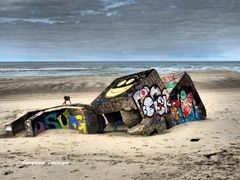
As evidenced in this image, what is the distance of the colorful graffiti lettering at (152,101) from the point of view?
306 inches

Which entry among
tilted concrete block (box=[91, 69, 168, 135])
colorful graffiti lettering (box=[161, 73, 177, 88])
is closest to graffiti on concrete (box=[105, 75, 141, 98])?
tilted concrete block (box=[91, 69, 168, 135])

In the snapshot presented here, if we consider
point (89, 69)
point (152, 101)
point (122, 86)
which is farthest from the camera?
point (89, 69)

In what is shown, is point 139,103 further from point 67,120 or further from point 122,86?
point 67,120

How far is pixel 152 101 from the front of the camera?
798cm

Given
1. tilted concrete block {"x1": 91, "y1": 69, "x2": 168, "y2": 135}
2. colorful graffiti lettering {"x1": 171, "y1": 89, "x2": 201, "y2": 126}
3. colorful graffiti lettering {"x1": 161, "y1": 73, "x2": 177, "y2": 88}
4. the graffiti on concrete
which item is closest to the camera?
tilted concrete block {"x1": 91, "y1": 69, "x2": 168, "y2": 135}

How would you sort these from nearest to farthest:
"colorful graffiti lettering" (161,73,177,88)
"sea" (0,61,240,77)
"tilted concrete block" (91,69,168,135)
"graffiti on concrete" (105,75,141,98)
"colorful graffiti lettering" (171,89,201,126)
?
"tilted concrete block" (91,69,168,135)
"graffiti on concrete" (105,75,141,98)
"colorful graffiti lettering" (171,89,201,126)
"colorful graffiti lettering" (161,73,177,88)
"sea" (0,61,240,77)

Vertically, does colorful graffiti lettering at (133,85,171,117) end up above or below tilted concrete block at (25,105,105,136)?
above

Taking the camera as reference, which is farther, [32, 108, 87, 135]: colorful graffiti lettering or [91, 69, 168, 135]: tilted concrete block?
[32, 108, 87, 135]: colorful graffiti lettering

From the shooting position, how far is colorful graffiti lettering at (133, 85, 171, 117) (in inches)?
306

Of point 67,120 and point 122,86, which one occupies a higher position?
point 122,86

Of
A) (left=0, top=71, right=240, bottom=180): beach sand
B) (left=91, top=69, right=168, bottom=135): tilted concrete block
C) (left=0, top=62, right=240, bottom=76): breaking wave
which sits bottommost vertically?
(left=0, top=62, right=240, bottom=76): breaking wave

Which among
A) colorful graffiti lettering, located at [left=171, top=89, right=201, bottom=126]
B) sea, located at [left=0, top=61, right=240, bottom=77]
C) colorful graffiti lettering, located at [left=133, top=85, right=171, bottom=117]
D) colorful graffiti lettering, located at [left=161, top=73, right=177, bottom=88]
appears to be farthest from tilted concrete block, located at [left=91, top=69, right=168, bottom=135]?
sea, located at [left=0, top=61, right=240, bottom=77]

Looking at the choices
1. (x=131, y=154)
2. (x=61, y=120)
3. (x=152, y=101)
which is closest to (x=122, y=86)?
(x=152, y=101)

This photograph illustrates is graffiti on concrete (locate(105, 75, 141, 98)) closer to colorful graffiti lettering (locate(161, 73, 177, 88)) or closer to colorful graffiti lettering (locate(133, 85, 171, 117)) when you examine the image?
colorful graffiti lettering (locate(133, 85, 171, 117))
